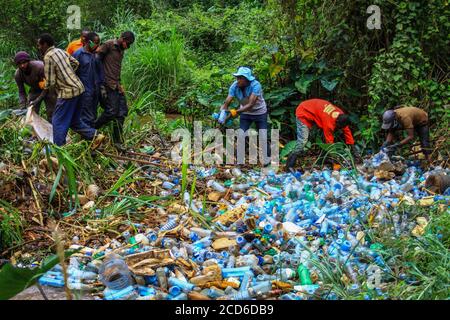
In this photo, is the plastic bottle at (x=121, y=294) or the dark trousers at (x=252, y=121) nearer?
the plastic bottle at (x=121, y=294)

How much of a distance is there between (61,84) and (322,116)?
3346 millimetres

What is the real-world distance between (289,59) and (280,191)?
10.9ft

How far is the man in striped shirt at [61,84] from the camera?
22.0 feet

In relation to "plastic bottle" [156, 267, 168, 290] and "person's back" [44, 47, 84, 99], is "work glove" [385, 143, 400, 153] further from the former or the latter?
"plastic bottle" [156, 267, 168, 290]

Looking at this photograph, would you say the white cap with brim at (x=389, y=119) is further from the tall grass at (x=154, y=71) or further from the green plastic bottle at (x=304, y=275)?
the tall grass at (x=154, y=71)

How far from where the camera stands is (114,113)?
25.5ft

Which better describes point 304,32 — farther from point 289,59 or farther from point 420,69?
point 420,69

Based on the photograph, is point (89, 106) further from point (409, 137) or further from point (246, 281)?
point (409, 137)

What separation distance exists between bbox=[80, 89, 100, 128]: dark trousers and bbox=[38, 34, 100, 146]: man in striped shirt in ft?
1.23

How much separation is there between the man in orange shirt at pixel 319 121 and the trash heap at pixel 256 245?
2.55 feet

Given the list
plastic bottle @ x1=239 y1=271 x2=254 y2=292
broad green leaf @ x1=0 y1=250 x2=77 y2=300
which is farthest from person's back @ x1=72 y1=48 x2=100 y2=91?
broad green leaf @ x1=0 y1=250 x2=77 y2=300

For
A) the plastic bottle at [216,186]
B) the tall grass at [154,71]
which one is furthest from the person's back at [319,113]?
the tall grass at [154,71]

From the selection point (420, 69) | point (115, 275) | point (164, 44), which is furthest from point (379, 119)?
point (115, 275)

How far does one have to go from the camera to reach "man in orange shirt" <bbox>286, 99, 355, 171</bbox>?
774 centimetres
